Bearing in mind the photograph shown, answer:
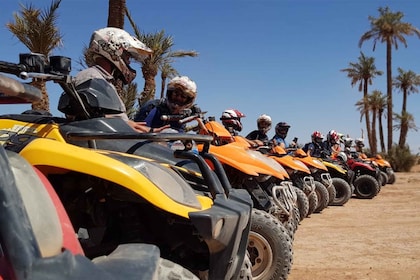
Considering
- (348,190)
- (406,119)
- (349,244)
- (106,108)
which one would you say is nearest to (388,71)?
(406,119)

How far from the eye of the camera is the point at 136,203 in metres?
2.33

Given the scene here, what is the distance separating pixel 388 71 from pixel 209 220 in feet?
122

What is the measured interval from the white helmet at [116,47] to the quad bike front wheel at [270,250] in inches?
63.5

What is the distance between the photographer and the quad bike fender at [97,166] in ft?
6.46

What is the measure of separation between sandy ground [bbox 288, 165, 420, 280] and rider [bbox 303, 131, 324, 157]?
287cm

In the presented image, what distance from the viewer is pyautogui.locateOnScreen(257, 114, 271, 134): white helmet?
941 centimetres

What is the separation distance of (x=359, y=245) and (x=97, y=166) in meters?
5.39

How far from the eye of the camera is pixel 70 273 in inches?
46.0

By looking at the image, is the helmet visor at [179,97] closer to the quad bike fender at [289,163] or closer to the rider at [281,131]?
the quad bike fender at [289,163]

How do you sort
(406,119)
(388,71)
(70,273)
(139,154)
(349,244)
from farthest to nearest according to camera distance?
(406,119), (388,71), (349,244), (139,154), (70,273)

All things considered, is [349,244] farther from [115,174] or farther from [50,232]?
[50,232]

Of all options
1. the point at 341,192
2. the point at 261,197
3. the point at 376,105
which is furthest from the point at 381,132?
the point at 261,197

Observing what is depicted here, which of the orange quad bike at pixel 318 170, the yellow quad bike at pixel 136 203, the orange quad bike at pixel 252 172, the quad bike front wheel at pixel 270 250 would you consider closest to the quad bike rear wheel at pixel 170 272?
the yellow quad bike at pixel 136 203

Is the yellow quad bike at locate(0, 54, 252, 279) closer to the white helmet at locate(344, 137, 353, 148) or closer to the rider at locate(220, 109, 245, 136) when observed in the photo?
the rider at locate(220, 109, 245, 136)
